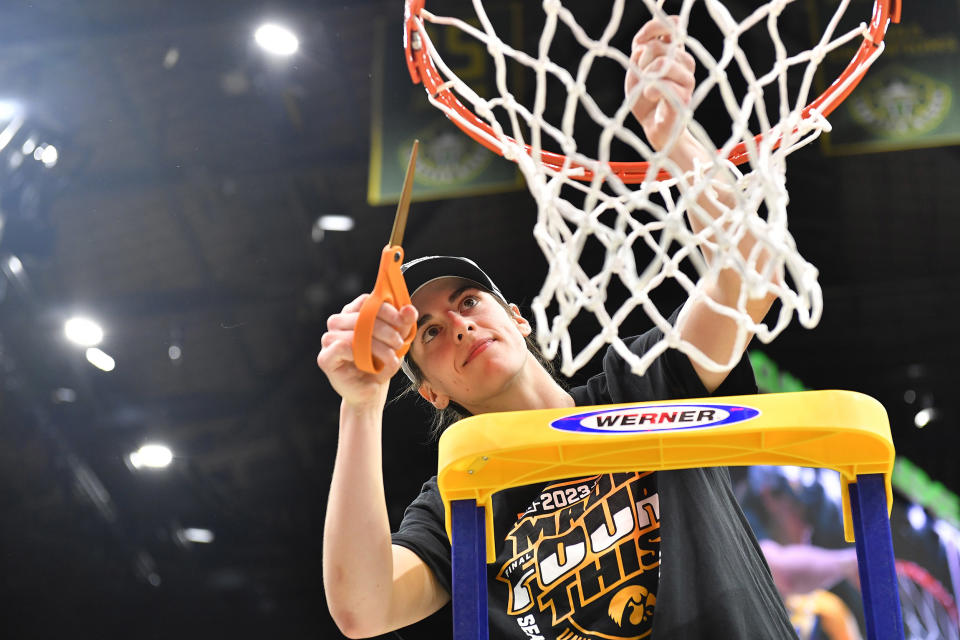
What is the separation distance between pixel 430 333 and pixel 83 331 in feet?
5.10

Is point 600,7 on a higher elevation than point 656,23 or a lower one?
higher

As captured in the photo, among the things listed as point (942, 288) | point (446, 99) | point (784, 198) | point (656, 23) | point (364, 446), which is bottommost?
point (364, 446)

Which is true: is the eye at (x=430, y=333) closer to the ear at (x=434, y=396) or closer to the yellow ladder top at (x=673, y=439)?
the ear at (x=434, y=396)

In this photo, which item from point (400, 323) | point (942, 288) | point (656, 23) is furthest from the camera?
point (942, 288)

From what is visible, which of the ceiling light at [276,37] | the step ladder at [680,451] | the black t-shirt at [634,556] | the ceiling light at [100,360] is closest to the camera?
the step ladder at [680,451]

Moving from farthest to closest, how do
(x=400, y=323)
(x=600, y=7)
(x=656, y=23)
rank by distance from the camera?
1. (x=600, y=7)
2. (x=656, y=23)
3. (x=400, y=323)

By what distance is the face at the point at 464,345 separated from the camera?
49.6 inches

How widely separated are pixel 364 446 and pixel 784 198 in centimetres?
52

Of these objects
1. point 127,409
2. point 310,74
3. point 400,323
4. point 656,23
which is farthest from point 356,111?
point 400,323

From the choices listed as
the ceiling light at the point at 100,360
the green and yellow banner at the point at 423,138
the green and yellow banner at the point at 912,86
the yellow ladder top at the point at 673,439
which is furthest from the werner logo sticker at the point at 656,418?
the ceiling light at the point at 100,360

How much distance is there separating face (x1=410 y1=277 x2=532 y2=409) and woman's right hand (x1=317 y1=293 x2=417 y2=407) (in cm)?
23

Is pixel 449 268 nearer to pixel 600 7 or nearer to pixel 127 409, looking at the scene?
pixel 600 7

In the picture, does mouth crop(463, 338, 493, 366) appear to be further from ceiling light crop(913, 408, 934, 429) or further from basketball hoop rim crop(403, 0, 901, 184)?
ceiling light crop(913, 408, 934, 429)

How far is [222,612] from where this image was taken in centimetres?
247
